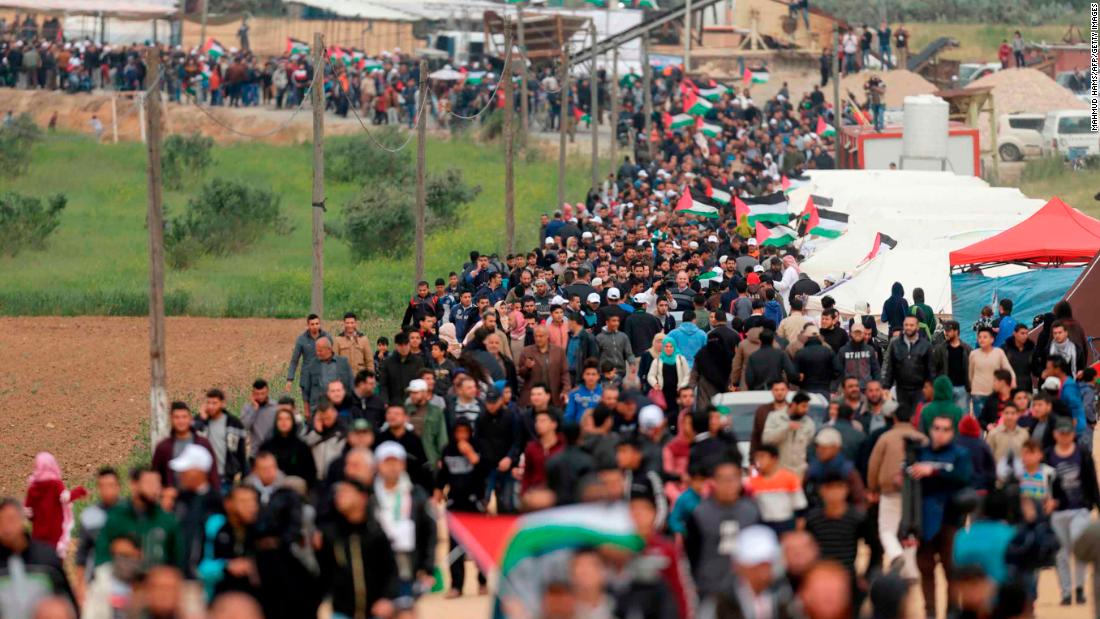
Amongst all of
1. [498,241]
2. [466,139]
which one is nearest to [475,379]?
[498,241]

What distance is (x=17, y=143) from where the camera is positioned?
68438 mm

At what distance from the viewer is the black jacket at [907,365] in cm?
2014

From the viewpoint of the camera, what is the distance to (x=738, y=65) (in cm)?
8056

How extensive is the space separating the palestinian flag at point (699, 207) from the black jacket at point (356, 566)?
30266 mm

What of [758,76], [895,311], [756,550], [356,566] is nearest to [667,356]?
[895,311]

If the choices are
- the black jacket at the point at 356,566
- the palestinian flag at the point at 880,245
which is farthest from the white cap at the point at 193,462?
the palestinian flag at the point at 880,245

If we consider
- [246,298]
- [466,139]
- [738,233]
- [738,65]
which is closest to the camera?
[738,233]

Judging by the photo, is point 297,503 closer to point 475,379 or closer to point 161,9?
point 475,379

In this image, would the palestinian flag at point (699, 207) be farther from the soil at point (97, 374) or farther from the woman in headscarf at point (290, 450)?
the woman in headscarf at point (290, 450)

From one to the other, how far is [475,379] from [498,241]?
106 feet

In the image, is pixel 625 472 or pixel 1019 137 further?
pixel 1019 137

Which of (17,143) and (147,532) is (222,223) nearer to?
(17,143)

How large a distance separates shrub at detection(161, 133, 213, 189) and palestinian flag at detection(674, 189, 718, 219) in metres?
27.3

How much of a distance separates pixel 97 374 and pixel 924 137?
23261 mm
